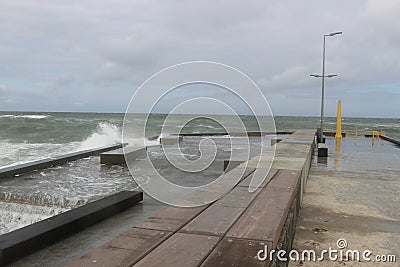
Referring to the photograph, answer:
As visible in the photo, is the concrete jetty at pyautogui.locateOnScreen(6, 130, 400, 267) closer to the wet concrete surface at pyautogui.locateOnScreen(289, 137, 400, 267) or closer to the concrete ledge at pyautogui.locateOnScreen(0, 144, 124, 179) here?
the wet concrete surface at pyautogui.locateOnScreen(289, 137, 400, 267)

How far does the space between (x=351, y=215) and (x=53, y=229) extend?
13.3 ft

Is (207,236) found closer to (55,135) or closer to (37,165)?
(37,165)

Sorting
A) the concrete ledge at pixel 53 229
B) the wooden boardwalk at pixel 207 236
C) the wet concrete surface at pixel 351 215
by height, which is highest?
the wooden boardwalk at pixel 207 236

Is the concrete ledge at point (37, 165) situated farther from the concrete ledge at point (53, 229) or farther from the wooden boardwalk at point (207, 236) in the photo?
the wooden boardwalk at point (207, 236)

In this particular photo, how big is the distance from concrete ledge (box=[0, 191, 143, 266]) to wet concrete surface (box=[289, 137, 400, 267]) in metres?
2.90

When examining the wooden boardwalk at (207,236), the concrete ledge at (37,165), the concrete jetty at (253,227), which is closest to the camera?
the wooden boardwalk at (207,236)

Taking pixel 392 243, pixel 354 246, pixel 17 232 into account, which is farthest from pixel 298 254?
pixel 17 232

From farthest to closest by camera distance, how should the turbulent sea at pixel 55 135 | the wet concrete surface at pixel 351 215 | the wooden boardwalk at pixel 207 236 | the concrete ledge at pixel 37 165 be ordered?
the turbulent sea at pixel 55 135 → the concrete ledge at pixel 37 165 → the wet concrete surface at pixel 351 215 → the wooden boardwalk at pixel 207 236

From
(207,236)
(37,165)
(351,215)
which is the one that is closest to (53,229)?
(207,236)

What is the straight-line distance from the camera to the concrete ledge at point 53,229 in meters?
4.09

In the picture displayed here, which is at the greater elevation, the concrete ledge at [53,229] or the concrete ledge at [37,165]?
the concrete ledge at [37,165]

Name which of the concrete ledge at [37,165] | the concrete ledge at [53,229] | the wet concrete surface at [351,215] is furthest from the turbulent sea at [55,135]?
the wet concrete surface at [351,215]

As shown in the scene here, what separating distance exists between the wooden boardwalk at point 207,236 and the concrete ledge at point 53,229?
204cm

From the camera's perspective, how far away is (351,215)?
16.8 ft
